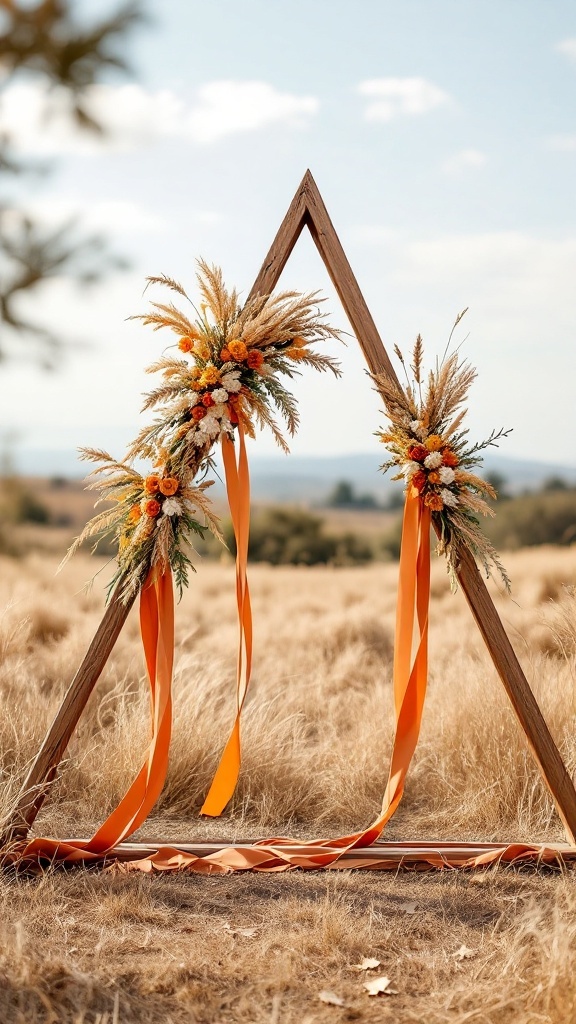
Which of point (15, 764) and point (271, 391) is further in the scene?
point (15, 764)

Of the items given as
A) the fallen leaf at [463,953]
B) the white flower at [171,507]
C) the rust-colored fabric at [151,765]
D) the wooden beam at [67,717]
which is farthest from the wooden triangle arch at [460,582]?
the fallen leaf at [463,953]

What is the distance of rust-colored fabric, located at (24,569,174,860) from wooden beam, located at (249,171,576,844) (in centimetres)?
107

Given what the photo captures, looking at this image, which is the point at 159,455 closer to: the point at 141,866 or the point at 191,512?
the point at 191,512

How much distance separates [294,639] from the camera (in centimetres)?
762

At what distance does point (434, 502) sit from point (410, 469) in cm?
14

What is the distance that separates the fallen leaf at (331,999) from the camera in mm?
2473

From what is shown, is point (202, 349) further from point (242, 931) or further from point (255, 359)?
point (242, 931)

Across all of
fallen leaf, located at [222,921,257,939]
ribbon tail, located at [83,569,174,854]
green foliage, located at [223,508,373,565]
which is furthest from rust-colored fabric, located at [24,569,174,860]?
green foliage, located at [223,508,373,565]

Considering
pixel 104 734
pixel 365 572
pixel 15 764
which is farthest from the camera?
pixel 365 572

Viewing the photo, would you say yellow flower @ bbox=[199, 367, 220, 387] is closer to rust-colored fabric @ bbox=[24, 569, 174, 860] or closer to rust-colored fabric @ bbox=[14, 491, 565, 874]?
rust-colored fabric @ bbox=[14, 491, 565, 874]

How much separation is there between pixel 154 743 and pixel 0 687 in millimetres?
1636

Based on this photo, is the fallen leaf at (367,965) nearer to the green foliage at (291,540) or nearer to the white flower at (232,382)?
the white flower at (232,382)

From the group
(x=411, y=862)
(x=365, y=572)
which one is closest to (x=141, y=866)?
(x=411, y=862)

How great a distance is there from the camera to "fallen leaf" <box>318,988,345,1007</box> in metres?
2.47
